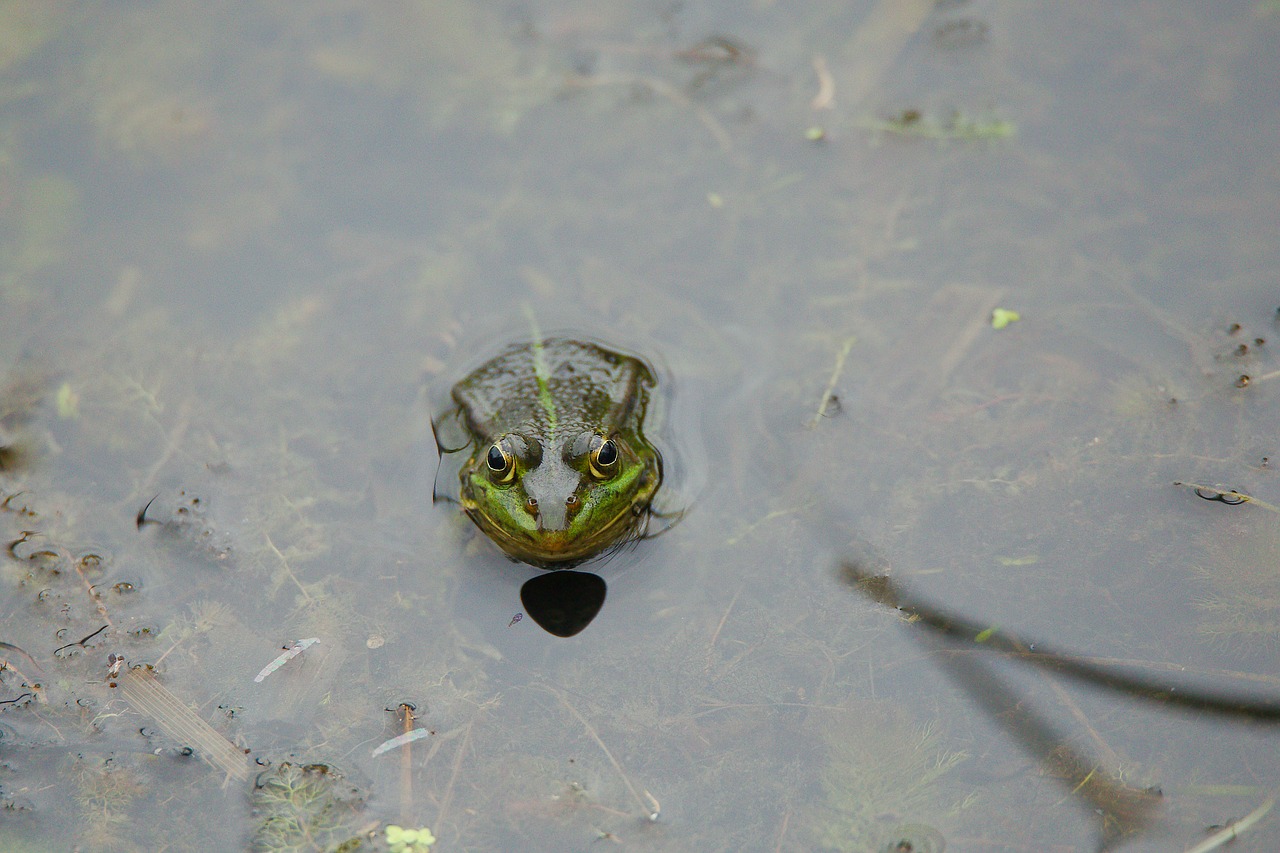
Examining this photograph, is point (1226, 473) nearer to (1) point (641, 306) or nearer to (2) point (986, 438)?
(2) point (986, 438)

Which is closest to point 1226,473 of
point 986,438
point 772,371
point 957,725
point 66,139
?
point 986,438

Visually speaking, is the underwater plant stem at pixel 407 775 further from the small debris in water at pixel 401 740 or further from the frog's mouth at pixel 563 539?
the frog's mouth at pixel 563 539

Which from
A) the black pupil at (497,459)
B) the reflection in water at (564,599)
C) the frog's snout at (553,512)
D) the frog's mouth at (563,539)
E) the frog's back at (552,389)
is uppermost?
the black pupil at (497,459)

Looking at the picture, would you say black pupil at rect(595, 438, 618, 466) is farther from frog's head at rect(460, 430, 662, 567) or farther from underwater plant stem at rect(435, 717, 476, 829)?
underwater plant stem at rect(435, 717, 476, 829)

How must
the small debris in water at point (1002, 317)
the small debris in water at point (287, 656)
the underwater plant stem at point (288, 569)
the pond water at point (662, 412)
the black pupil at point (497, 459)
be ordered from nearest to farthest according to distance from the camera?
the pond water at point (662, 412) < the small debris in water at point (287, 656) < the black pupil at point (497, 459) < the underwater plant stem at point (288, 569) < the small debris in water at point (1002, 317)

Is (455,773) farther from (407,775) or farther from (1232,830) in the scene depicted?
(1232,830)

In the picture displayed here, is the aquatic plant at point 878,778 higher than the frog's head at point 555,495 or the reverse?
the reverse

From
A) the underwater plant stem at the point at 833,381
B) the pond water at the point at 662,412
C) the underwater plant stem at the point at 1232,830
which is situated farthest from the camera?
the underwater plant stem at the point at 833,381

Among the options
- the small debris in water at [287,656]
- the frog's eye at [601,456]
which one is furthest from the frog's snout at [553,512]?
the small debris in water at [287,656]
